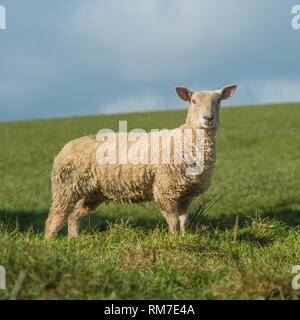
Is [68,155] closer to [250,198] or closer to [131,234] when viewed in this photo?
[131,234]

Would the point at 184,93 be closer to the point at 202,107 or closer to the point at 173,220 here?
the point at 202,107

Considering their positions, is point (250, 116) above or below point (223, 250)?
above

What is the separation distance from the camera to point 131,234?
527 cm

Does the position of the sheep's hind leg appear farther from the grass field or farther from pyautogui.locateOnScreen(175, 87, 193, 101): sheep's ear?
pyautogui.locateOnScreen(175, 87, 193, 101): sheep's ear

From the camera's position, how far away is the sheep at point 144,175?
5516mm

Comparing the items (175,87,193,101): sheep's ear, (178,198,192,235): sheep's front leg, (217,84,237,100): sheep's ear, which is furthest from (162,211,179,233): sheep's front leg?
(217,84,237,100): sheep's ear

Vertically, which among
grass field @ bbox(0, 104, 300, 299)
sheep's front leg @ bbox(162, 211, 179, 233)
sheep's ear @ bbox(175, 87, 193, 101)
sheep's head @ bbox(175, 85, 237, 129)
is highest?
sheep's ear @ bbox(175, 87, 193, 101)

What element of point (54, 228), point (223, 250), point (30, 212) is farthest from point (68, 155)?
point (30, 212)

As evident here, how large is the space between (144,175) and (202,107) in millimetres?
1360

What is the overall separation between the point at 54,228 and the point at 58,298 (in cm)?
349

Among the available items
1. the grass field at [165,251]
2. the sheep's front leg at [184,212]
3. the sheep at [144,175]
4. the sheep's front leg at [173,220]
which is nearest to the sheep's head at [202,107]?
the sheep at [144,175]

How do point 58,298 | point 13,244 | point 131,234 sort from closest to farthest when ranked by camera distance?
point 58,298 < point 13,244 < point 131,234

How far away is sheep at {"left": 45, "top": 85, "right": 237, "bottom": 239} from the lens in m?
5.52

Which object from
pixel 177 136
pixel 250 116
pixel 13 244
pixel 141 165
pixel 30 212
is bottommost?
pixel 30 212
